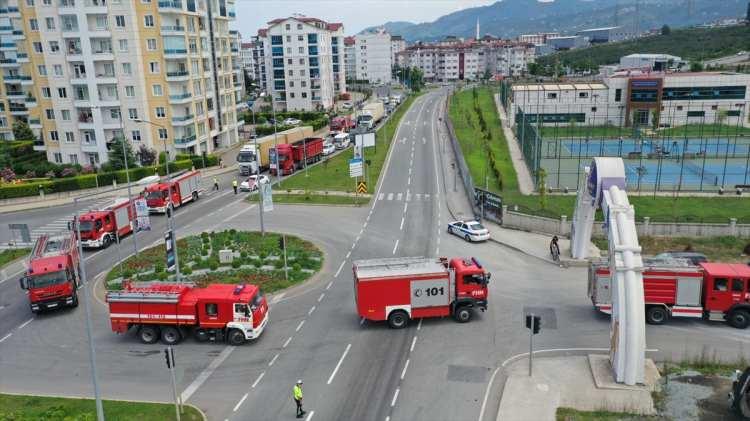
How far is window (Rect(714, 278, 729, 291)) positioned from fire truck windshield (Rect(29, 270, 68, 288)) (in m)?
32.3

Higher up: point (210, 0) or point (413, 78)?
point (210, 0)

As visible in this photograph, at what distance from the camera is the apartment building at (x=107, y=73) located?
217 feet

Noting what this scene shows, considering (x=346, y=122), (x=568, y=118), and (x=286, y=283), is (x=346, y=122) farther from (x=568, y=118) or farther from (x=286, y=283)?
(x=286, y=283)

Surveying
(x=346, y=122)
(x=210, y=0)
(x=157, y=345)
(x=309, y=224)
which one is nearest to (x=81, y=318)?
(x=157, y=345)

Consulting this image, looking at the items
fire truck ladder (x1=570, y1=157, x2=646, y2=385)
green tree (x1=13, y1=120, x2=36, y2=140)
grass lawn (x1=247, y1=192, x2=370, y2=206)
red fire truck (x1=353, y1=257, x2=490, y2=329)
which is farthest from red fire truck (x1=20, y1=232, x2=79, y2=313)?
green tree (x1=13, y1=120, x2=36, y2=140)

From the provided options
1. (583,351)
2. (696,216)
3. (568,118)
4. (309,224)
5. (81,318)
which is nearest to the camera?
(583,351)

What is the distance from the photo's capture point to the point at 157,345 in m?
27.2

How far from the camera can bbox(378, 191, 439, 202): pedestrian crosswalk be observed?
5437 cm

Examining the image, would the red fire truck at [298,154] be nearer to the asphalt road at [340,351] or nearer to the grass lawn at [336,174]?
the grass lawn at [336,174]

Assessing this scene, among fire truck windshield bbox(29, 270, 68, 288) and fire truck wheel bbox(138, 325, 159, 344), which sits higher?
fire truck windshield bbox(29, 270, 68, 288)

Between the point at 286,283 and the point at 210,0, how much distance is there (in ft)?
195

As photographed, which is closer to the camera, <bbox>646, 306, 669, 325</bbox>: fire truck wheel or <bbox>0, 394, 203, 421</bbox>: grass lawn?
<bbox>0, 394, 203, 421</bbox>: grass lawn

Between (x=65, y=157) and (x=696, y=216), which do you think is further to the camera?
(x=65, y=157)

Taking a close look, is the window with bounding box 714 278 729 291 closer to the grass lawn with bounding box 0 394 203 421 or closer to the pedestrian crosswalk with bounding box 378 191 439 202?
the grass lawn with bounding box 0 394 203 421
